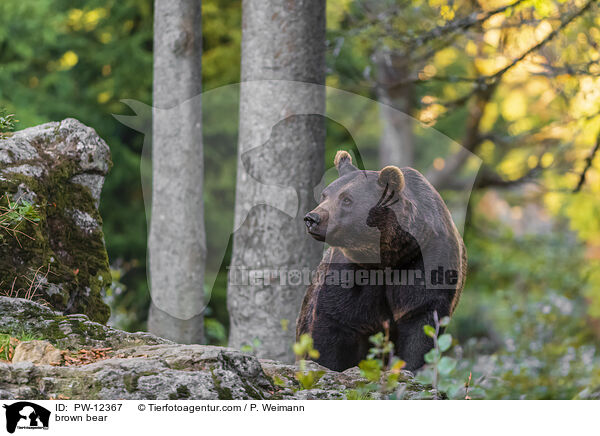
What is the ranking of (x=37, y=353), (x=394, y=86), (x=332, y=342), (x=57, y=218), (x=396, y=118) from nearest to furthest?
(x=37, y=353) → (x=332, y=342) → (x=57, y=218) → (x=394, y=86) → (x=396, y=118)

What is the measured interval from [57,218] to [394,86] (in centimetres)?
474

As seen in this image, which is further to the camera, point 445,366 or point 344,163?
point 344,163

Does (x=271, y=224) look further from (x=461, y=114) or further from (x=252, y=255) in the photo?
(x=461, y=114)

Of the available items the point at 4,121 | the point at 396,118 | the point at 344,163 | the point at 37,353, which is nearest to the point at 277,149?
the point at 344,163

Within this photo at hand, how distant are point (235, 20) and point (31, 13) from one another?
7.77 ft

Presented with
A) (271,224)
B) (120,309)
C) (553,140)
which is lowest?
→ (120,309)

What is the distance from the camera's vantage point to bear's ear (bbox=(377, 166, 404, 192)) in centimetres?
271

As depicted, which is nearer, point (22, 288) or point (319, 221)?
point (319, 221)

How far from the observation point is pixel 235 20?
7.75 m
